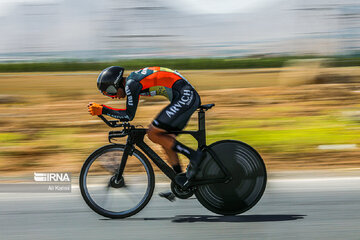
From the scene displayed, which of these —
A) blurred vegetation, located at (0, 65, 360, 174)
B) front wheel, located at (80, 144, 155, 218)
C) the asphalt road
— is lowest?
blurred vegetation, located at (0, 65, 360, 174)

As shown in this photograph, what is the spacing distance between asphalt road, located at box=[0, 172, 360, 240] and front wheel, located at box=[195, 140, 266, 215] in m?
0.12

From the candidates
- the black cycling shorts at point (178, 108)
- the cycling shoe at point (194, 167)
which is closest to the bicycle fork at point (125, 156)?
the black cycling shorts at point (178, 108)

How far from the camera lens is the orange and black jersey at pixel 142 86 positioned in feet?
15.3

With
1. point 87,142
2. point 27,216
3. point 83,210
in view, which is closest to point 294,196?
point 83,210

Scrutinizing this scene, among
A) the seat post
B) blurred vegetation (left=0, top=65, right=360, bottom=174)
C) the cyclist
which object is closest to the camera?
the cyclist

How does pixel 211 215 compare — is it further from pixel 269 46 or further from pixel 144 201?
pixel 269 46

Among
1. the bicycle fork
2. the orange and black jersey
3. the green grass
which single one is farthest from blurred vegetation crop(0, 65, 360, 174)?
the orange and black jersey

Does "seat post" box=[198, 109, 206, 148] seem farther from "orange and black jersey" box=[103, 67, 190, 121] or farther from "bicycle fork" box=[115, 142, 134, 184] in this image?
"bicycle fork" box=[115, 142, 134, 184]

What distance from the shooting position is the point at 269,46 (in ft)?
165

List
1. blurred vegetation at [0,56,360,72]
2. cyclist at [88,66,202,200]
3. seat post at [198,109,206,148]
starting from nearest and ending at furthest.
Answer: cyclist at [88,66,202,200]
seat post at [198,109,206,148]
blurred vegetation at [0,56,360,72]

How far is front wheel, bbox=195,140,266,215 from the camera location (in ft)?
16.2

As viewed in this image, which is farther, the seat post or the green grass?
the green grass

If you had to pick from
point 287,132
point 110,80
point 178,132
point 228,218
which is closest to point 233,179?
point 228,218

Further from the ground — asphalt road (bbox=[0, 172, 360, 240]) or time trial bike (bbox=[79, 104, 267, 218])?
time trial bike (bbox=[79, 104, 267, 218])
